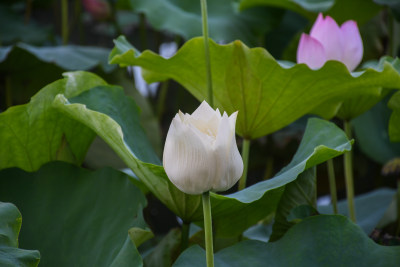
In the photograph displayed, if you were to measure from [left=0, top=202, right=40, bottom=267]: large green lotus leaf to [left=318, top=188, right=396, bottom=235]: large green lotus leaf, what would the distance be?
487 mm

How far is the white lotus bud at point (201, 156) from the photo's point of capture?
44cm

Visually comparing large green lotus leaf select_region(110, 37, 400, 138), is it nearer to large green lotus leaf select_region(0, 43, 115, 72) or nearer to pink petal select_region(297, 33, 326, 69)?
pink petal select_region(297, 33, 326, 69)

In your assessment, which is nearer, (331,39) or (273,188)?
(273,188)

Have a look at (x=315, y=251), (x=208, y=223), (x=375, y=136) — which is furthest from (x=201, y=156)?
(x=375, y=136)

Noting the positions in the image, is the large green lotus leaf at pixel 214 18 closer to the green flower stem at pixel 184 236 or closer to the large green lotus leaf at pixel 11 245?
the green flower stem at pixel 184 236

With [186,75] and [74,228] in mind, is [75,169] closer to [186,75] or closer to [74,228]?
[74,228]

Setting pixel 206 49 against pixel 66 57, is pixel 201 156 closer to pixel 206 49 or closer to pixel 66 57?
pixel 206 49

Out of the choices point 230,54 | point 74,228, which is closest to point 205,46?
point 230,54

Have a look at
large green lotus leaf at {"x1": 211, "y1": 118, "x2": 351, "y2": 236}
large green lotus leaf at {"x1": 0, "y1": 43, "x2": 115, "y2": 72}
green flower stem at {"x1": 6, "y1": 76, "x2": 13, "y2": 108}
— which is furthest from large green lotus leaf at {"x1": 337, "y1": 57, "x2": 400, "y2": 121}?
green flower stem at {"x1": 6, "y1": 76, "x2": 13, "y2": 108}

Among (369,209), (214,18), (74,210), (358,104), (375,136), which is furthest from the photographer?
(214,18)

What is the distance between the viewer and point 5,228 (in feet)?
1.74

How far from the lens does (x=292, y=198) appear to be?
69 cm

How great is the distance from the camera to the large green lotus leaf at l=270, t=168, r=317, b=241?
2.24 feet

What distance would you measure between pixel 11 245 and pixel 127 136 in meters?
0.21
